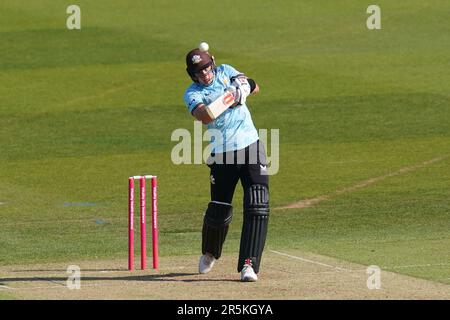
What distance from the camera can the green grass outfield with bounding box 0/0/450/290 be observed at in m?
17.5

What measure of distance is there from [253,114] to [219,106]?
17.2m

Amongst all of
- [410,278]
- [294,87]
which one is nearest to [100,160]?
[294,87]

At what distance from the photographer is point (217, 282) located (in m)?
13.0

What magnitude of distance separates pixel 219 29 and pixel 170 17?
2676mm

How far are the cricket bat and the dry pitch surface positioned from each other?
67.5 inches

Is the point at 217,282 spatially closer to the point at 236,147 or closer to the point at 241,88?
the point at 236,147

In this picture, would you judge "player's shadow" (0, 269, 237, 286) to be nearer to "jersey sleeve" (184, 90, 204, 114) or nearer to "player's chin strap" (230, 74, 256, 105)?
"jersey sleeve" (184, 90, 204, 114)

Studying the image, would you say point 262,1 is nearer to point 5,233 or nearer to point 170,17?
point 170,17

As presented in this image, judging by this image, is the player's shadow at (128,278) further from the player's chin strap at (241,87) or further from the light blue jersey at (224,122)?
the player's chin strap at (241,87)

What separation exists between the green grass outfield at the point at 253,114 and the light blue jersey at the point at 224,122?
2032 millimetres

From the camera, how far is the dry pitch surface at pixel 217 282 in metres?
12.1

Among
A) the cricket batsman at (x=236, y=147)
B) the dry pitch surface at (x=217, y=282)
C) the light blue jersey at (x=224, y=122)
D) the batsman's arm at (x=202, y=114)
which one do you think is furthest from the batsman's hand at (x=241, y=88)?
the dry pitch surface at (x=217, y=282)

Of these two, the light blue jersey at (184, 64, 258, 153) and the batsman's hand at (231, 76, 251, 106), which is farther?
the light blue jersey at (184, 64, 258, 153)

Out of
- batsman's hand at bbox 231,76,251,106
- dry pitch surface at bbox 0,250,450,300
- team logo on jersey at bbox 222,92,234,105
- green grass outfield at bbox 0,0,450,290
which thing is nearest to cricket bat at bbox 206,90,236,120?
team logo on jersey at bbox 222,92,234,105
